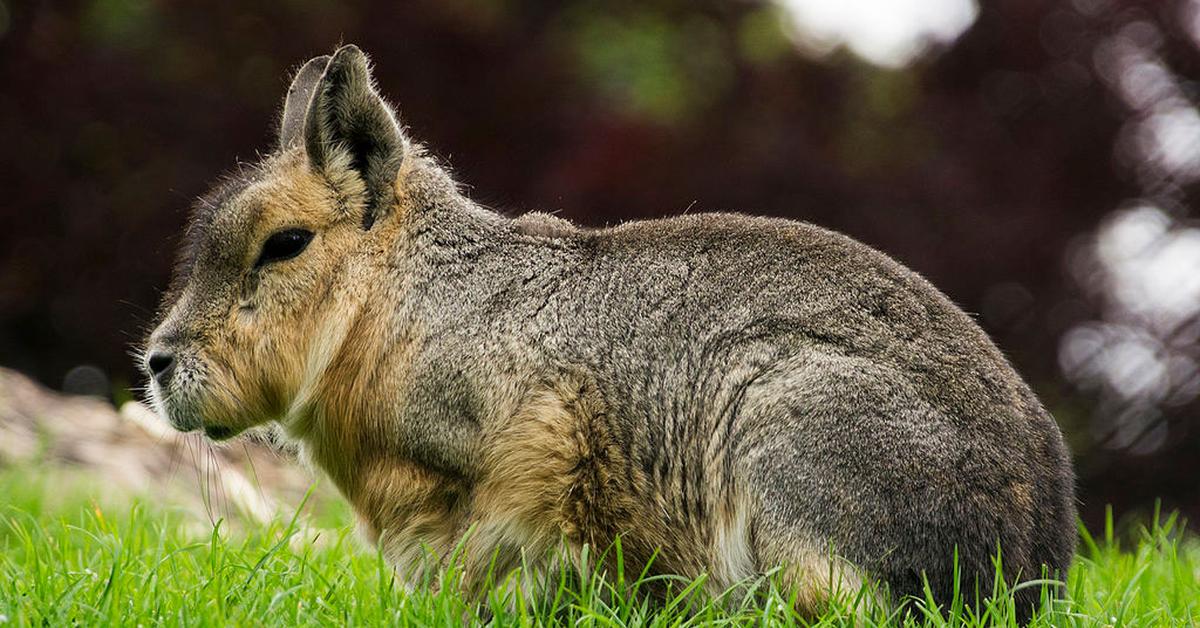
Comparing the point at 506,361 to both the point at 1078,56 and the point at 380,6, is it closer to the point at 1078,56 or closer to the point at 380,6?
the point at 380,6

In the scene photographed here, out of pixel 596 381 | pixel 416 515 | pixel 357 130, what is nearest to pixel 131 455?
pixel 357 130

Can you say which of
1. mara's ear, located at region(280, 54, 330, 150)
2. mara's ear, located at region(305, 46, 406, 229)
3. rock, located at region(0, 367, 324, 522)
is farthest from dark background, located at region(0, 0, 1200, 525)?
mara's ear, located at region(305, 46, 406, 229)

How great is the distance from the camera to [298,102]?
17.7 ft

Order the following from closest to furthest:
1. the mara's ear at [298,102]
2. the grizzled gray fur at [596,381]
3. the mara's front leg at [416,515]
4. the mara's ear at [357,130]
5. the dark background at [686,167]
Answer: the grizzled gray fur at [596,381] → the mara's front leg at [416,515] → the mara's ear at [357,130] → the mara's ear at [298,102] → the dark background at [686,167]

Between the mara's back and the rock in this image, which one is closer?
the mara's back

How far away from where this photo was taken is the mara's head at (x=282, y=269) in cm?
473

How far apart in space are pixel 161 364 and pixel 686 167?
783cm

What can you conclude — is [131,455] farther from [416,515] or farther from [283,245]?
[416,515]

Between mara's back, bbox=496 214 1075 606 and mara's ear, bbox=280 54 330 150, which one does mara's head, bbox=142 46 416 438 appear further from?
mara's back, bbox=496 214 1075 606

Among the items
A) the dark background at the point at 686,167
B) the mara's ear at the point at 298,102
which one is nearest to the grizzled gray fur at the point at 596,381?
the mara's ear at the point at 298,102

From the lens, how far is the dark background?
11.6 metres

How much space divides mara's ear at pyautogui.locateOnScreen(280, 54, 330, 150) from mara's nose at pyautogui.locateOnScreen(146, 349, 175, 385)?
87cm

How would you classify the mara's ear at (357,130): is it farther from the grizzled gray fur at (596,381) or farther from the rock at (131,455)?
the rock at (131,455)

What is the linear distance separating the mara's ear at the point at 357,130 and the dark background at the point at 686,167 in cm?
647
